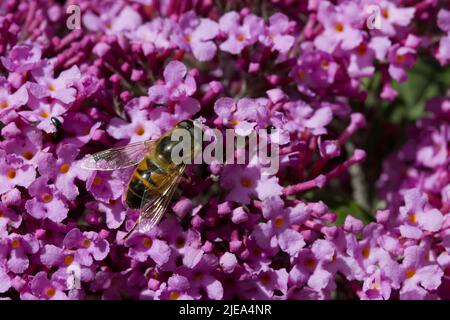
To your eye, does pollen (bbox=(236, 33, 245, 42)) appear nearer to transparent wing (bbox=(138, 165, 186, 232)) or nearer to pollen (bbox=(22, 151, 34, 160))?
transparent wing (bbox=(138, 165, 186, 232))

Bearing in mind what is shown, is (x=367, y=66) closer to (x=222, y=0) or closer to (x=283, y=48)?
(x=283, y=48)

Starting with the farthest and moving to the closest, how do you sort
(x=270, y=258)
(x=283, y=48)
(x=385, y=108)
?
(x=385, y=108), (x=283, y=48), (x=270, y=258)

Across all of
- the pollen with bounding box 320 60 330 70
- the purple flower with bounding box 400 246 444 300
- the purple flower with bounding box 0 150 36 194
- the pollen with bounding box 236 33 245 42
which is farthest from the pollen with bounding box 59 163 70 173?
the purple flower with bounding box 400 246 444 300

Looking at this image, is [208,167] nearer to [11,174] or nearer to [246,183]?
[246,183]

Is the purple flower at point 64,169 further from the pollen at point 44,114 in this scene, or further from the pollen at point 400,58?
the pollen at point 400,58

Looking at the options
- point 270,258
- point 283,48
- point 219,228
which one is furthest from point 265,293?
point 283,48

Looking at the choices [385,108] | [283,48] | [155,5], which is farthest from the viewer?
[385,108]

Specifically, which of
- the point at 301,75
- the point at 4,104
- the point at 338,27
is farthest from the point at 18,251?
the point at 338,27
